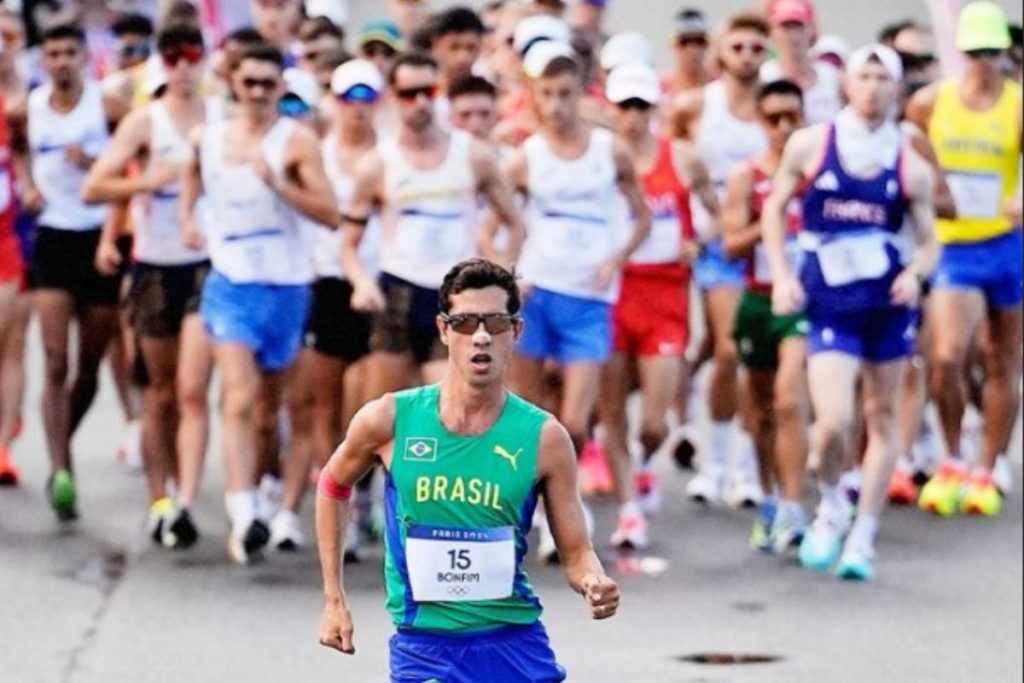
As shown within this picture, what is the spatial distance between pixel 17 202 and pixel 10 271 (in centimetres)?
101

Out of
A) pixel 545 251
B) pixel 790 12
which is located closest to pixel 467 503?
pixel 545 251

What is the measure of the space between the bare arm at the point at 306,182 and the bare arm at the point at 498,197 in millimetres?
645

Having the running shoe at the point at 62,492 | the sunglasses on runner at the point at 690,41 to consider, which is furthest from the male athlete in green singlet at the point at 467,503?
the sunglasses on runner at the point at 690,41

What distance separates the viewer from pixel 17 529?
586 inches

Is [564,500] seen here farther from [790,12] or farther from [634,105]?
[790,12]

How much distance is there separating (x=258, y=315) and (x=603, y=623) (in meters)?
2.11

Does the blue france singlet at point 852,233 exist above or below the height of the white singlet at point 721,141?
below

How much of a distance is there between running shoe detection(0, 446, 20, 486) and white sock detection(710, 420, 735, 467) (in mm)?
3470

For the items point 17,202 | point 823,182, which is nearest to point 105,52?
point 17,202

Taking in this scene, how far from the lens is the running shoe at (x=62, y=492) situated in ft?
49.2

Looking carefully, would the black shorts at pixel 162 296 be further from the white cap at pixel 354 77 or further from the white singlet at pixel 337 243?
the white cap at pixel 354 77

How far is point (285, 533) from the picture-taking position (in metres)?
14.5

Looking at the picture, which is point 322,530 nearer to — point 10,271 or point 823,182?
point 823,182

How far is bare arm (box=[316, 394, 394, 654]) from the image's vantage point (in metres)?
8.58
